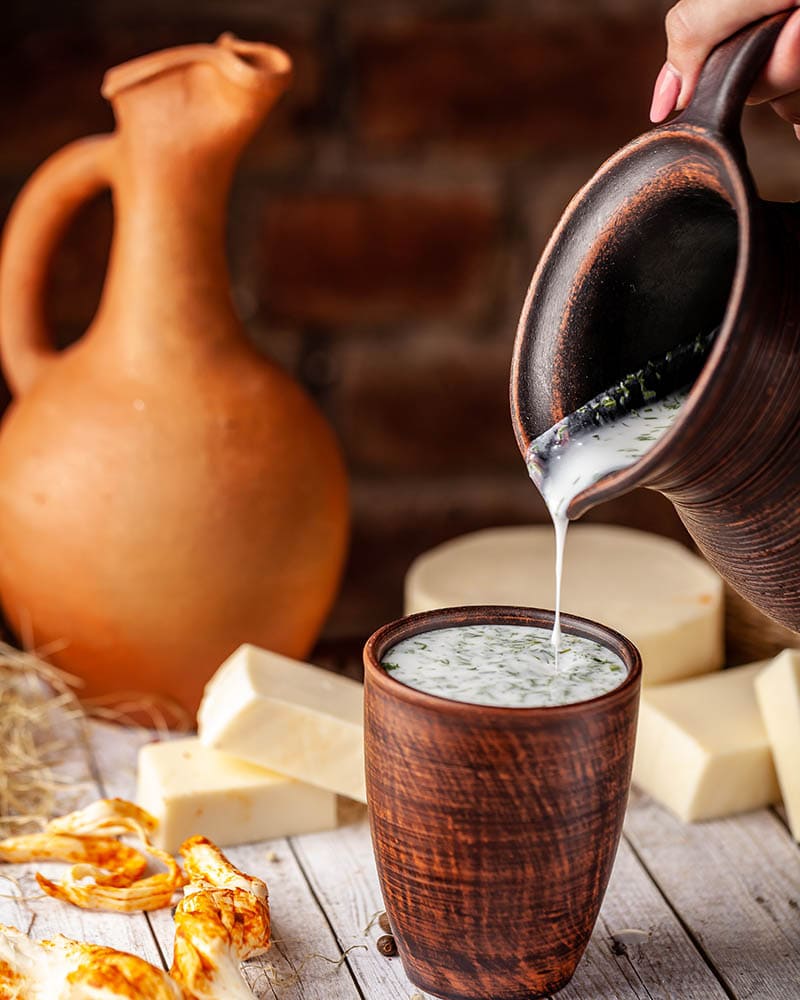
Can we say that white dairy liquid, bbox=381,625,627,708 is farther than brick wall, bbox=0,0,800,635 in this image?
No

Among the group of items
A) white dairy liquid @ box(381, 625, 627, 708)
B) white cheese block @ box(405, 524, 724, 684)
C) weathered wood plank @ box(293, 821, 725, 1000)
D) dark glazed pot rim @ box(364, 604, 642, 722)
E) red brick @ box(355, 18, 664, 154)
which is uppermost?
red brick @ box(355, 18, 664, 154)

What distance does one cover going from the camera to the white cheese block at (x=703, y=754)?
1021 millimetres

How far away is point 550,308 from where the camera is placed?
0.82 meters

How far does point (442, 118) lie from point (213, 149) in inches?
17.0

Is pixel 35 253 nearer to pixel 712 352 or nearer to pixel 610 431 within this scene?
pixel 610 431

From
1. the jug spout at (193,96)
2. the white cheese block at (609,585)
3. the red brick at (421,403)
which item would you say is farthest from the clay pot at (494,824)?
the red brick at (421,403)

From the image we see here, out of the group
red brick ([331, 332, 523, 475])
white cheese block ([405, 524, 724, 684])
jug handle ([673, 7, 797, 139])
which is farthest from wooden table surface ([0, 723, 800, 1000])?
red brick ([331, 332, 523, 475])

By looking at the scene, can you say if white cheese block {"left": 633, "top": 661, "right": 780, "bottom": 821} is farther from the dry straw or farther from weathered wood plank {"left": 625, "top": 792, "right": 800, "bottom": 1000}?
the dry straw

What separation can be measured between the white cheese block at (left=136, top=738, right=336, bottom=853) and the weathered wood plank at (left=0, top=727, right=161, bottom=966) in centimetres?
8

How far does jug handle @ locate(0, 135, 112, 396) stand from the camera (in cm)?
117

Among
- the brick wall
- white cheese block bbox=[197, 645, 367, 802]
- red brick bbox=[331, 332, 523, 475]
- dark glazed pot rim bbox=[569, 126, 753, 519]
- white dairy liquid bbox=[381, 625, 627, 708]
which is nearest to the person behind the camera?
dark glazed pot rim bbox=[569, 126, 753, 519]

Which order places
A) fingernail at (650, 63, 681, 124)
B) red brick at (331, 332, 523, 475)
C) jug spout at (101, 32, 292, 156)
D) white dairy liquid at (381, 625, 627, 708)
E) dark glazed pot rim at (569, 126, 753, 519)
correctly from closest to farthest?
1. dark glazed pot rim at (569, 126, 753, 519)
2. white dairy liquid at (381, 625, 627, 708)
3. fingernail at (650, 63, 681, 124)
4. jug spout at (101, 32, 292, 156)
5. red brick at (331, 332, 523, 475)

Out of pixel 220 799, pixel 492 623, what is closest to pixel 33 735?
pixel 220 799

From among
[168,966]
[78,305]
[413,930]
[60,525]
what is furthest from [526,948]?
[78,305]
